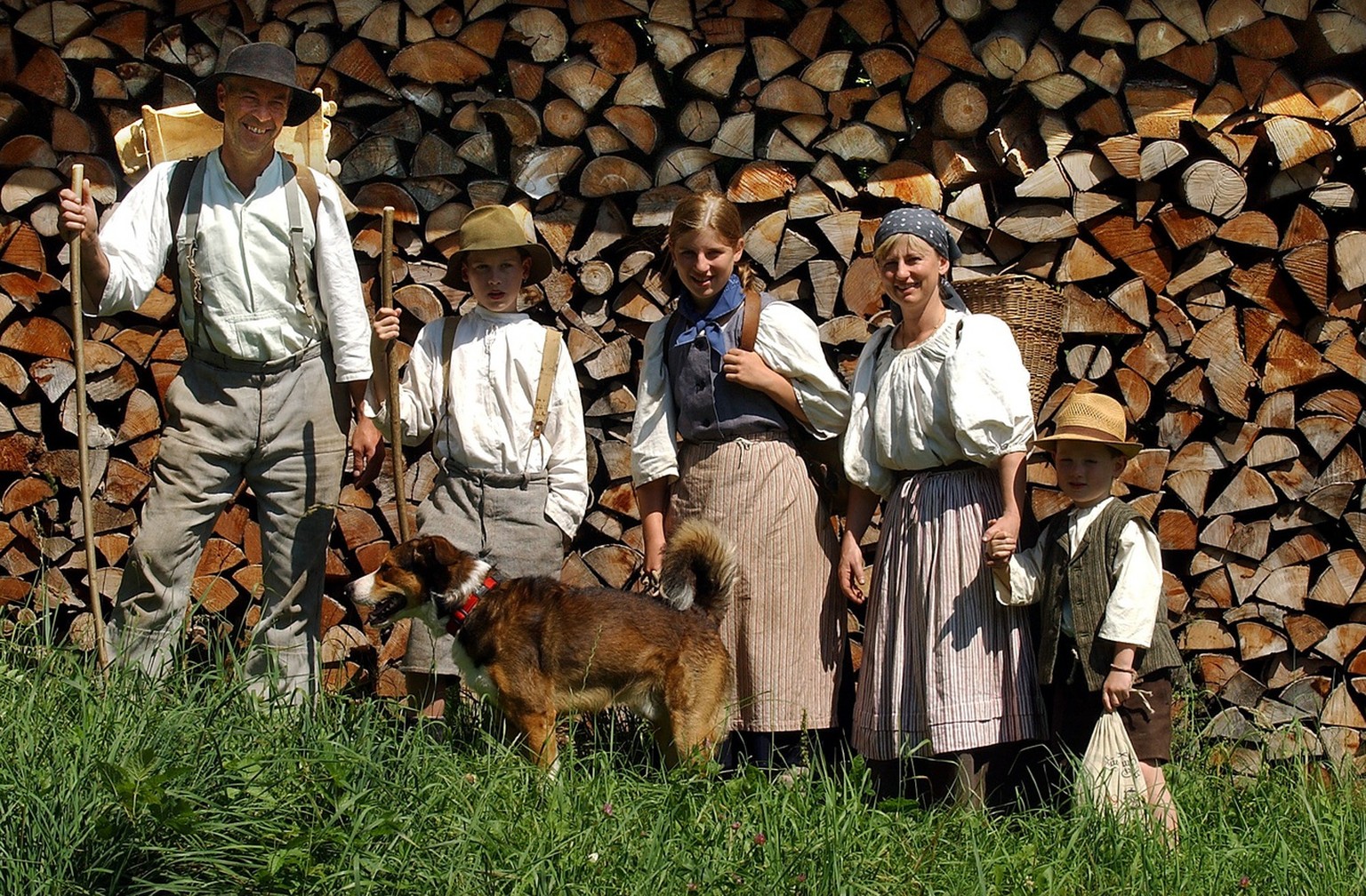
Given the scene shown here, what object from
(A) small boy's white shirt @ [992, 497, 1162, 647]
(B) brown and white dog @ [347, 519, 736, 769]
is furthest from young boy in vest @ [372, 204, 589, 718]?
(A) small boy's white shirt @ [992, 497, 1162, 647]

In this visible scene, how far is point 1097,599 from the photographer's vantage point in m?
3.98

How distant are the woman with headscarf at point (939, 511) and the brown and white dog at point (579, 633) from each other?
1.70ft

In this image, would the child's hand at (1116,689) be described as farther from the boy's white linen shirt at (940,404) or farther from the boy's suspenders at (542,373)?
the boy's suspenders at (542,373)

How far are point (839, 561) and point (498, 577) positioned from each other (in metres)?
1.14

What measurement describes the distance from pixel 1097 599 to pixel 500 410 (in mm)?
2005

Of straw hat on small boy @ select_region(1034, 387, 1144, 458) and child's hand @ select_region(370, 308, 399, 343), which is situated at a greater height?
child's hand @ select_region(370, 308, 399, 343)

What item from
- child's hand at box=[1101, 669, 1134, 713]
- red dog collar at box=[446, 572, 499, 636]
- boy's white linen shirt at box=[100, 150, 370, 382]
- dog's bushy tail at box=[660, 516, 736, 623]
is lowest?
child's hand at box=[1101, 669, 1134, 713]

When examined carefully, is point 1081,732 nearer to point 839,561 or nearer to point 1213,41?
point 839,561

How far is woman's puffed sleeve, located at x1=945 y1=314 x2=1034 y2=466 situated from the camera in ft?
13.3

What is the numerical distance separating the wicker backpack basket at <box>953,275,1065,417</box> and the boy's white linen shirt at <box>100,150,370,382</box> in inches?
84.4

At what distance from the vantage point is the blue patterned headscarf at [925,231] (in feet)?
13.8

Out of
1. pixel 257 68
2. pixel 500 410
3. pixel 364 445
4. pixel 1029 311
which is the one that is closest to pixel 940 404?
A: pixel 1029 311

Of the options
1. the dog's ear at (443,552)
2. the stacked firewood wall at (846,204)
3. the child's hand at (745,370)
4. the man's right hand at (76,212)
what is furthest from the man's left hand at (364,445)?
the child's hand at (745,370)

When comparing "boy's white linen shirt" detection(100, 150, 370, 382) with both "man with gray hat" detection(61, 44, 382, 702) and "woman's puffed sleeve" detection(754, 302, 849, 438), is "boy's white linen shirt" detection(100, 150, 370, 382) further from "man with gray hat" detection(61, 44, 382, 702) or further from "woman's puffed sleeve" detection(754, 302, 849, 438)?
"woman's puffed sleeve" detection(754, 302, 849, 438)
